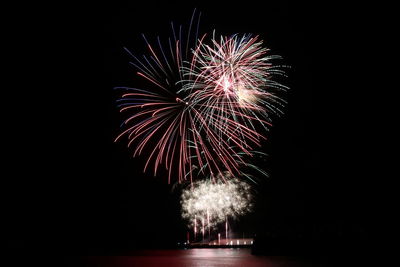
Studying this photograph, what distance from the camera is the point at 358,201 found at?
36.6m

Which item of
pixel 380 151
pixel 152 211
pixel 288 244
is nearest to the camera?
pixel 288 244

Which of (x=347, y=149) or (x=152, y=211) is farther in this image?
(x=152, y=211)

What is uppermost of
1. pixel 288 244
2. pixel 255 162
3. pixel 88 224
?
pixel 255 162

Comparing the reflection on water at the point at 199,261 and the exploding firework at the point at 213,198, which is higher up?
the exploding firework at the point at 213,198

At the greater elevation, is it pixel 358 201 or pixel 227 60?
pixel 227 60

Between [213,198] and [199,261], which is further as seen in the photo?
[213,198]

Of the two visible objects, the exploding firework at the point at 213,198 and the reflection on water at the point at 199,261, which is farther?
the exploding firework at the point at 213,198

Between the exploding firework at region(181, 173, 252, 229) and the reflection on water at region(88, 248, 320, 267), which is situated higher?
the exploding firework at region(181, 173, 252, 229)

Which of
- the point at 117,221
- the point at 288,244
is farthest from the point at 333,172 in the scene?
the point at 117,221

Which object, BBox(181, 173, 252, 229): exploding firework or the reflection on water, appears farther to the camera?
BBox(181, 173, 252, 229): exploding firework

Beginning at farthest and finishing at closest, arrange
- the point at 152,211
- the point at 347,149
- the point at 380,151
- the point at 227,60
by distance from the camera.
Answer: the point at 152,211 < the point at 347,149 < the point at 380,151 < the point at 227,60

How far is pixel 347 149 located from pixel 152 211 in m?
24.4

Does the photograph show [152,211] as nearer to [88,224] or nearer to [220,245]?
[88,224]

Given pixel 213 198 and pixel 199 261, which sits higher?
pixel 213 198
